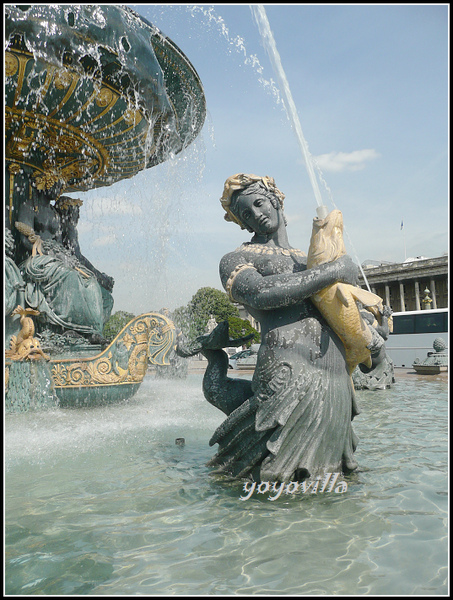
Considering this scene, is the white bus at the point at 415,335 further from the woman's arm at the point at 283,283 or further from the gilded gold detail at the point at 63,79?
the woman's arm at the point at 283,283

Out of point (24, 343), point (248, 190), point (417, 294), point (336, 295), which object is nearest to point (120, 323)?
point (24, 343)

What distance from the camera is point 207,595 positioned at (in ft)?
5.86

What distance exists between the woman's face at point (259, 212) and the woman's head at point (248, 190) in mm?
23

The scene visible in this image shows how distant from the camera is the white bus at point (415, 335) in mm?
20688

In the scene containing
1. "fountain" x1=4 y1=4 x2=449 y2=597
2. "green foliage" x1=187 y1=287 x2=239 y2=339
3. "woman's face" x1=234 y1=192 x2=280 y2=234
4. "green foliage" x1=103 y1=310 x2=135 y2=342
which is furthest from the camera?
"green foliage" x1=187 y1=287 x2=239 y2=339

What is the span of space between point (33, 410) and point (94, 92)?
4.62 metres

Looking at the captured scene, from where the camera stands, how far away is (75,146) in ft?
25.7

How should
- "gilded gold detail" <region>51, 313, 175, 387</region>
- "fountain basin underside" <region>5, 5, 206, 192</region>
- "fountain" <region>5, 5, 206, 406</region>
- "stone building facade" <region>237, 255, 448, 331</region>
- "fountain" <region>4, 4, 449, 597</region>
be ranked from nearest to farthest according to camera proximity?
"fountain" <region>4, 4, 449, 597</region>
"fountain basin underside" <region>5, 5, 206, 192</region>
"fountain" <region>5, 5, 206, 406</region>
"gilded gold detail" <region>51, 313, 175, 387</region>
"stone building facade" <region>237, 255, 448, 331</region>

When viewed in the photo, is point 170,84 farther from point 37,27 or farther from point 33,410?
point 33,410

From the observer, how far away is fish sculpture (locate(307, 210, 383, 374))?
278cm

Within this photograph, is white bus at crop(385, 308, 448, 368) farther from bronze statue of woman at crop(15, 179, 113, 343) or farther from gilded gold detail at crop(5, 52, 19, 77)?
gilded gold detail at crop(5, 52, 19, 77)

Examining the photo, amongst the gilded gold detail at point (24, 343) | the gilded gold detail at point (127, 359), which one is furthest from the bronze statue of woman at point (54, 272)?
the gilded gold detail at point (127, 359)

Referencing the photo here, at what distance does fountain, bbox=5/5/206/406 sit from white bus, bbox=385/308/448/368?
620 inches

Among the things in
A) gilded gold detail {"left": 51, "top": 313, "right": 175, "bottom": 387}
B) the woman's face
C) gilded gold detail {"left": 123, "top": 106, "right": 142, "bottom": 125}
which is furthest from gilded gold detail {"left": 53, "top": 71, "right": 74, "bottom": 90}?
the woman's face
